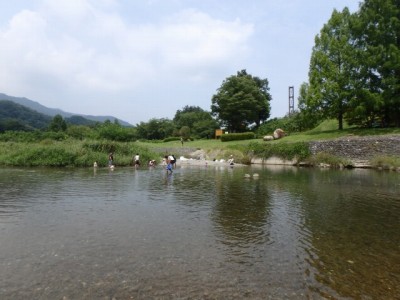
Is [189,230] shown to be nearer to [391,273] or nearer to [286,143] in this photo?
[391,273]

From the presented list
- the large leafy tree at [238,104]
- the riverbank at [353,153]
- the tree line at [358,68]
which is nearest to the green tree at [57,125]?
the large leafy tree at [238,104]

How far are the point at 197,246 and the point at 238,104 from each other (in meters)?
60.9

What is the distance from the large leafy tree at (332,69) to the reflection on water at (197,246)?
30920 mm

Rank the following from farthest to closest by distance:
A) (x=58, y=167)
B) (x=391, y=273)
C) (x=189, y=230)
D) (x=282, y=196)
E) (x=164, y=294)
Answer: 1. (x=58, y=167)
2. (x=282, y=196)
3. (x=189, y=230)
4. (x=391, y=273)
5. (x=164, y=294)

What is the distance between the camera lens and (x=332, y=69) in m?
45.1

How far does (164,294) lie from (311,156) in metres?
35.6


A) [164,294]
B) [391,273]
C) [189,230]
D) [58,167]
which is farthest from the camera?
[58,167]

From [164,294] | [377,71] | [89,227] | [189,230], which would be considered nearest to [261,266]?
[164,294]

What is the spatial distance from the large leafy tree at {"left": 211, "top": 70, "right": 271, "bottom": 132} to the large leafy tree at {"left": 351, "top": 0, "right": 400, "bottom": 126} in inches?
1107

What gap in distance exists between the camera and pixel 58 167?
108 feet

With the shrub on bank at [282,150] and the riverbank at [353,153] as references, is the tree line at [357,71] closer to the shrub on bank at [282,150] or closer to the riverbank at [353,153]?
the riverbank at [353,153]

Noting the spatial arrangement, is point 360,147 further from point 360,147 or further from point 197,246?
point 197,246

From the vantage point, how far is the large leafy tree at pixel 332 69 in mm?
43594

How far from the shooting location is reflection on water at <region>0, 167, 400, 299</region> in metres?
6.36
